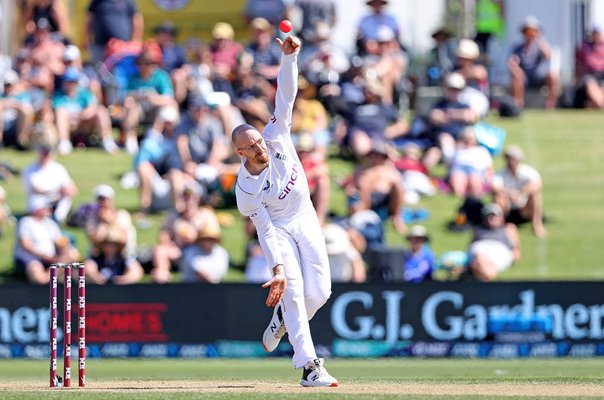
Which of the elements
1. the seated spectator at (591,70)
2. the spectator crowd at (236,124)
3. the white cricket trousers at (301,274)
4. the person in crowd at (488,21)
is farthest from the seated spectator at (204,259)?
the person in crowd at (488,21)

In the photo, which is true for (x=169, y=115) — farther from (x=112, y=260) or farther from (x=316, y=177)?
(x=112, y=260)

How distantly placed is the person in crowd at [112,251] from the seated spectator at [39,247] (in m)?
0.35

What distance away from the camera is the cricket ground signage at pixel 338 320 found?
633 inches

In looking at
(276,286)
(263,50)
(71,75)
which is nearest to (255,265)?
(71,75)

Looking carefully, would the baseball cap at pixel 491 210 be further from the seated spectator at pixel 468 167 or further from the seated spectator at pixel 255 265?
the seated spectator at pixel 255 265

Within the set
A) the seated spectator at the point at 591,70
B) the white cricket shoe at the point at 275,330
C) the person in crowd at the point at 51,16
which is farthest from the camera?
the seated spectator at the point at 591,70

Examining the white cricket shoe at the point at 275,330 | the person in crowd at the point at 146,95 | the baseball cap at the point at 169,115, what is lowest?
the white cricket shoe at the point at 275,330

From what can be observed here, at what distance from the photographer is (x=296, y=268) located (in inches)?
402

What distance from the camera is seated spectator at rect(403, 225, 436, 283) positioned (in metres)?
17.2

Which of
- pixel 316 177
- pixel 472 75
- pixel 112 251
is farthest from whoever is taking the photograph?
pixel 472 75

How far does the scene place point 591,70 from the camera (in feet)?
80.2

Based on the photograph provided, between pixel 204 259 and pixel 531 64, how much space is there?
907cm

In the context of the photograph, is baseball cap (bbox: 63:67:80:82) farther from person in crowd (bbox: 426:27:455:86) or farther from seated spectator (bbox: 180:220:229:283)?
person in crowd (bbox: 426:27:455:86)

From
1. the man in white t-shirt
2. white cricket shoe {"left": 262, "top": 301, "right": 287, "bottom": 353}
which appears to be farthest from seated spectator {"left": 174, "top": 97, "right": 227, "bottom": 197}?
the man in white t-shirt
